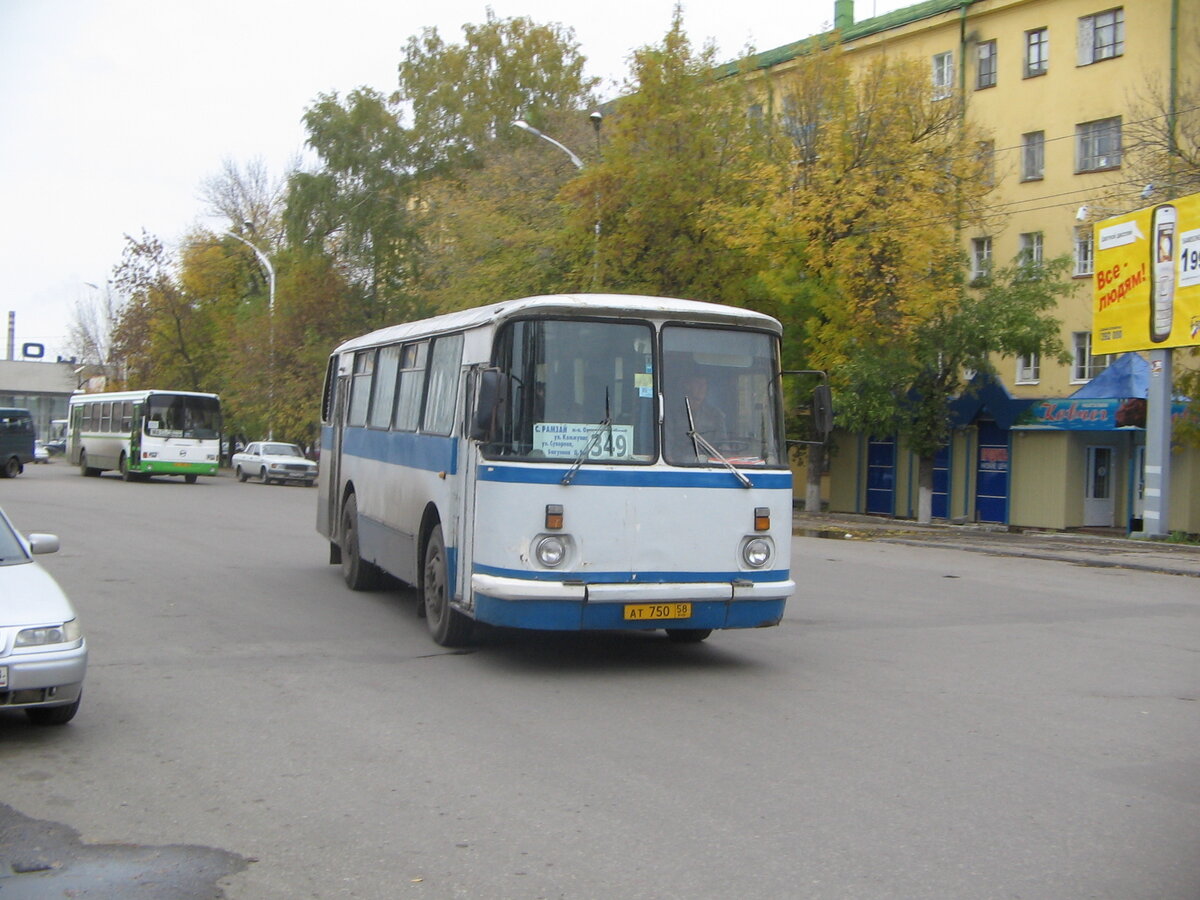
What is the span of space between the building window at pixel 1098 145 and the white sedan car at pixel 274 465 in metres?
26.5

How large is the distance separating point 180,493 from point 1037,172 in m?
25.1

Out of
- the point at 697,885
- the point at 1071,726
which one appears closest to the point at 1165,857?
the point at 697,885

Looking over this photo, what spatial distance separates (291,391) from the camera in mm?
51719

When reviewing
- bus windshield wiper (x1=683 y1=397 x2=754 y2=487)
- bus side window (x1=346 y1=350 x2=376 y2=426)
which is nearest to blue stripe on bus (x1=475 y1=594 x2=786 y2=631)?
bus windshield wiper (x1=683 y1=397 x2=754 y2=487)

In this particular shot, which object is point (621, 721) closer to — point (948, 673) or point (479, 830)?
point (479, 830)

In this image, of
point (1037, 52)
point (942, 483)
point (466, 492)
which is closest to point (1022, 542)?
point (942, 483)

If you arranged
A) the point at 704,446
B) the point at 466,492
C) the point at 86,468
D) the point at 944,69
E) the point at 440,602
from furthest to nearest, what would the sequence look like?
1. the point at 86,468
2. the point at 944,69
3. the point at 440,602
4. the point at 466,492
5. the point at 704,446

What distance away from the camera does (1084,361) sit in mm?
34812

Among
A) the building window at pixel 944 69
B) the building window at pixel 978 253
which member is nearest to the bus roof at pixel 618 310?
the building window at pixel 978 253

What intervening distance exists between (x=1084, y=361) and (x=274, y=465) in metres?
27.1

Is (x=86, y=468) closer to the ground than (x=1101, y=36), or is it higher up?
closer to the ground

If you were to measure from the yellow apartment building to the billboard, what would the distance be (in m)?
3.06

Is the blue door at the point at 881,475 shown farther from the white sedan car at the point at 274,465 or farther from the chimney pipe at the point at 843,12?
the white sedan car at the point at 274,465

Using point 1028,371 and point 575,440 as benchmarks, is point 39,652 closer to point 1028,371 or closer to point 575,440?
point 575,440
